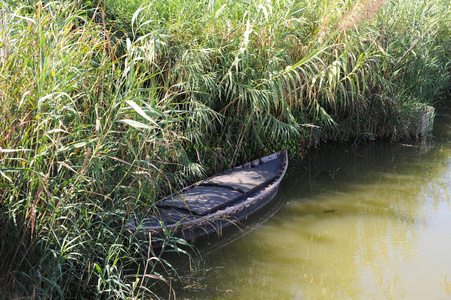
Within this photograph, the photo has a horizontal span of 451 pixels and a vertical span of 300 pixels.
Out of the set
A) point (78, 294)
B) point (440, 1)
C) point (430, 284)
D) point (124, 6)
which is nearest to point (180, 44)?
point (124, 6)

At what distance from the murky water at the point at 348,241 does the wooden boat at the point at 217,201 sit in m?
0.29

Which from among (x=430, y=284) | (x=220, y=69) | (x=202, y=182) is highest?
(x=220, y=69)

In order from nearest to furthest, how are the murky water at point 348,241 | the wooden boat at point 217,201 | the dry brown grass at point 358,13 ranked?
the murky water at point 348,241, the wooden boat at point 217,201, the dry brown grass at point 358,13

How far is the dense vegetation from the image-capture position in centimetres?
337

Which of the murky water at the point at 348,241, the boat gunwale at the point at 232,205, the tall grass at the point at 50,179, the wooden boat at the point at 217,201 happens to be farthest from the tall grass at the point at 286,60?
the tall grass at the point at 50,179

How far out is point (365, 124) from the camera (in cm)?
880

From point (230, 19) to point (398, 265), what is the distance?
367cm

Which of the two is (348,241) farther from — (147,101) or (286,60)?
(147,101)

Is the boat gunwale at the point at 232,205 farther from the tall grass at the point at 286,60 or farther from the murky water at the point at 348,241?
the murky water at the point at 348,241

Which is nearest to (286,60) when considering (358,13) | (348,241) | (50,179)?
(358,13)

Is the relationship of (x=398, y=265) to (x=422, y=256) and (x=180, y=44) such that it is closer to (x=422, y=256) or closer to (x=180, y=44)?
(x=422, y=256)

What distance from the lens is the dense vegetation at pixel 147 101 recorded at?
11.0ft

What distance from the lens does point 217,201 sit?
5.36 meters

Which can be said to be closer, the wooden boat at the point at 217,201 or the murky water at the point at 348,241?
the murky water at the point at 348,241
